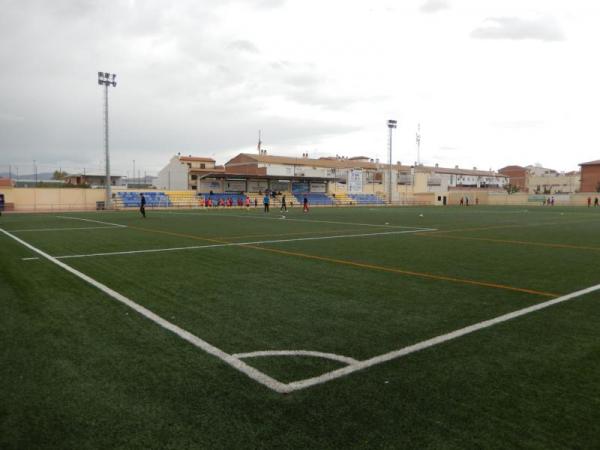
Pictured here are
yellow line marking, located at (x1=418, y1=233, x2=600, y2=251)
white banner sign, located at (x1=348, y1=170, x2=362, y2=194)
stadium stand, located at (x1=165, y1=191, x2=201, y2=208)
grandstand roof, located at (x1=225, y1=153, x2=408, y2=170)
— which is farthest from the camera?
grandstand roof, located at (x1=225, y1=153, x2=408, y2=170)

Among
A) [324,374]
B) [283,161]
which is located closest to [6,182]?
[283,161]

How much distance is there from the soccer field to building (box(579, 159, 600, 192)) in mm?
108024

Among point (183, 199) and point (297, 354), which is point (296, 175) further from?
point (297, 354)

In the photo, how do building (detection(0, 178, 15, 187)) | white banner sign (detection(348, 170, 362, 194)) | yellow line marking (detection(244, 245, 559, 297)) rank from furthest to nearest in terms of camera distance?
white banner sign (detection(348, 170, 362, 194)) < building (detection(0, 178, 15, 187)) < yellow line marking (detection(244, 245, 559, 297))

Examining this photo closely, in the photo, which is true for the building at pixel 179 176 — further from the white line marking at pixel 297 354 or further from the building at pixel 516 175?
the building at pixel 516 175

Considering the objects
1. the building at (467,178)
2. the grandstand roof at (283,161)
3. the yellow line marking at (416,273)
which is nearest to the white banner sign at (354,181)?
the grandstand roof at (283,161)

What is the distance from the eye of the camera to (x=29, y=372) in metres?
4.17

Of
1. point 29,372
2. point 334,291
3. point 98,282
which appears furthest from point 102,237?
point 29,372

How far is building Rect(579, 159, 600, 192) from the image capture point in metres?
98.4

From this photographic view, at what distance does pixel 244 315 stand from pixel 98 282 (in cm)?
372

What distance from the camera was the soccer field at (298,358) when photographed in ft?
10.4

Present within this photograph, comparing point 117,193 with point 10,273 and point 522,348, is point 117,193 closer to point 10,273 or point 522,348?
point 10,273

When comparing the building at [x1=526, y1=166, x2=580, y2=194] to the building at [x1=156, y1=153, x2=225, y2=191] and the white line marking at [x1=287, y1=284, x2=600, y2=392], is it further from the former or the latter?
the white line marking at [x1=287, y1=284, x2=600, y2=392]

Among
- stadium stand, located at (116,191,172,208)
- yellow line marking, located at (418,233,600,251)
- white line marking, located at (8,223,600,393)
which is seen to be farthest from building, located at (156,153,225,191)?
white line marking, located at (8,223,600,393)
